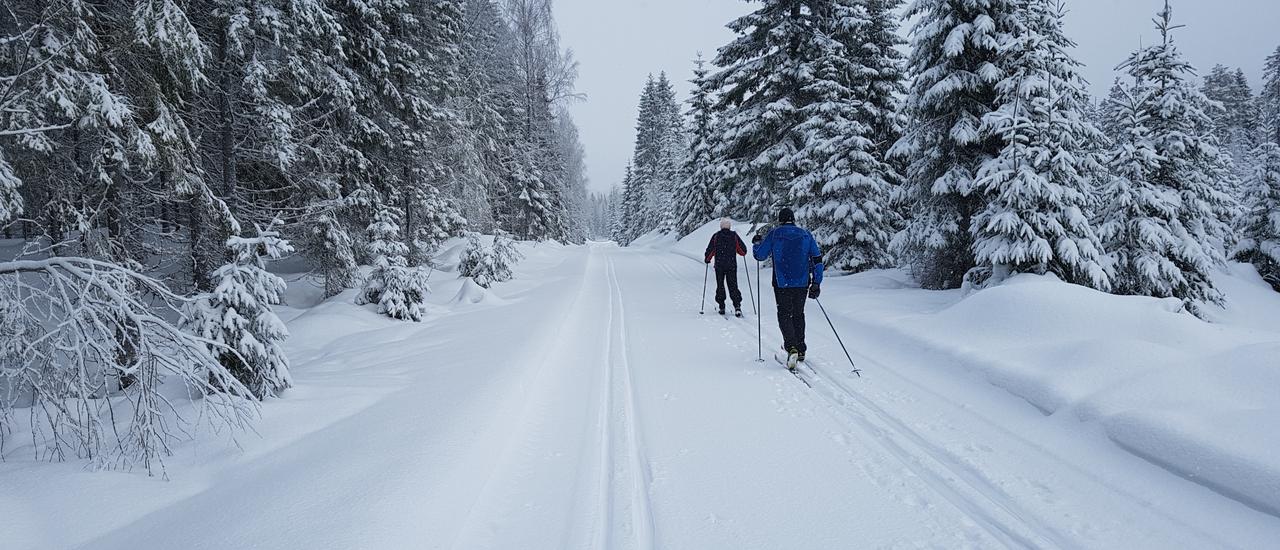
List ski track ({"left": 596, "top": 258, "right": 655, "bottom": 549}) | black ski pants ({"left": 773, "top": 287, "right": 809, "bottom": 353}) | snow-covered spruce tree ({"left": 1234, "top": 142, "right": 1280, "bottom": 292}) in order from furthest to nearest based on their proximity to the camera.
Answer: snow-covered spruce tree ({"left": 1234, "top": 142, "right": 1280, "bottom": 292}) → black ski pants ({"left": 773, "top": 287, "right": 809, "bottom": 353}) → ski track ({"left": 596, "top": 258, "right": 655, "bottom": 549})

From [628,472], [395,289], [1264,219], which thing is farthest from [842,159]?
[1264,219]

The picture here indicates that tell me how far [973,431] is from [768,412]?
1.68 m

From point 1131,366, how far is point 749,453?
12.1 ft

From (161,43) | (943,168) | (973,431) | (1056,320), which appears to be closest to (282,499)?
(973,431)

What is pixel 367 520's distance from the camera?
271 cm

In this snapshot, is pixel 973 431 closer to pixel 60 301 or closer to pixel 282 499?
pixel 282 499

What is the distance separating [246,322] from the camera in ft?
16.0

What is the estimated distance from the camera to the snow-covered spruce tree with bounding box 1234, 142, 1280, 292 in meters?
18.5

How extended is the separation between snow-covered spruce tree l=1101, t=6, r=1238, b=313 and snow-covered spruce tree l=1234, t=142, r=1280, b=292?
8.77 meters

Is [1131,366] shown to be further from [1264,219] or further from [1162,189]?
[1264,219]

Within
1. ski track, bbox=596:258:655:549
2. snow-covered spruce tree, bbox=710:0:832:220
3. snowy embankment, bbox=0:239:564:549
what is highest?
snow-covered spruce tree, bbox=710:0:832:220

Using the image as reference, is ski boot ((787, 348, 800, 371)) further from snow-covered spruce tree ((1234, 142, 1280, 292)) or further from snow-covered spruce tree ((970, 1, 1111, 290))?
snow-covered spruce tree ((1234, 142, 1280, 292))

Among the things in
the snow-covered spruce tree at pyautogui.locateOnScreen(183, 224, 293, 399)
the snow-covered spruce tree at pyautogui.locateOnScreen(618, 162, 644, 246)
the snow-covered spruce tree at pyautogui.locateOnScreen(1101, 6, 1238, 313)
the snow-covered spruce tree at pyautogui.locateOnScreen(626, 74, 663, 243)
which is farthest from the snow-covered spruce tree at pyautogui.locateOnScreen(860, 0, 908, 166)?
the snow-covered spruce tree at pyautogui.locateOnScreen(618, 162, 644, 246)

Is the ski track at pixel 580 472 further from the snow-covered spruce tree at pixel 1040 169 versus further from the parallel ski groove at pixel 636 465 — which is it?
the snow-covered spruce tree at pixel 1040 169
